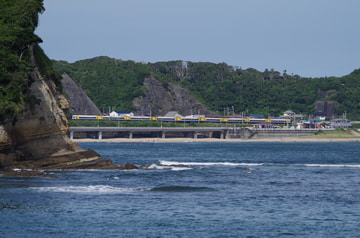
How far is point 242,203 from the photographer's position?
42500mm

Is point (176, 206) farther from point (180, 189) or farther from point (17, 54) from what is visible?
point (17, 54)

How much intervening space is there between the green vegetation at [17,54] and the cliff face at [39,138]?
138 cm

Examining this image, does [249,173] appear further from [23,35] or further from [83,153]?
[23,35]

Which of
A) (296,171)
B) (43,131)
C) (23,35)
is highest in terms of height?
(23,35)

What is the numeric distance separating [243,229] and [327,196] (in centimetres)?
1560

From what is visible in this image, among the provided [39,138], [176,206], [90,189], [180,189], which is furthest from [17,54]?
[176,206]

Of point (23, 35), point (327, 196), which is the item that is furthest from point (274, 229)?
point (23, 35)

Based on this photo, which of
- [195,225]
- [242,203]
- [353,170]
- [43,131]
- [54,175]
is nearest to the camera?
A: [195,225]

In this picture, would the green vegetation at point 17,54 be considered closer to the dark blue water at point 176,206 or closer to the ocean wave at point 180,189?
the dark blue water at point 176,206

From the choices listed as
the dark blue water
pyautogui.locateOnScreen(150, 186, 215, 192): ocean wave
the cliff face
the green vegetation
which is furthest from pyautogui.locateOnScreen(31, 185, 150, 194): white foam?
the cliff face

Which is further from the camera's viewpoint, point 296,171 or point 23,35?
point 296,171

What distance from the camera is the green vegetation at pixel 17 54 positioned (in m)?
58.2

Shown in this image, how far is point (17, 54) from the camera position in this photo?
64.6 meters

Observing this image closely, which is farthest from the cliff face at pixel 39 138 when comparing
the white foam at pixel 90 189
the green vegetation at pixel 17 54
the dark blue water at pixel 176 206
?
the white foam at pixel 90 189
